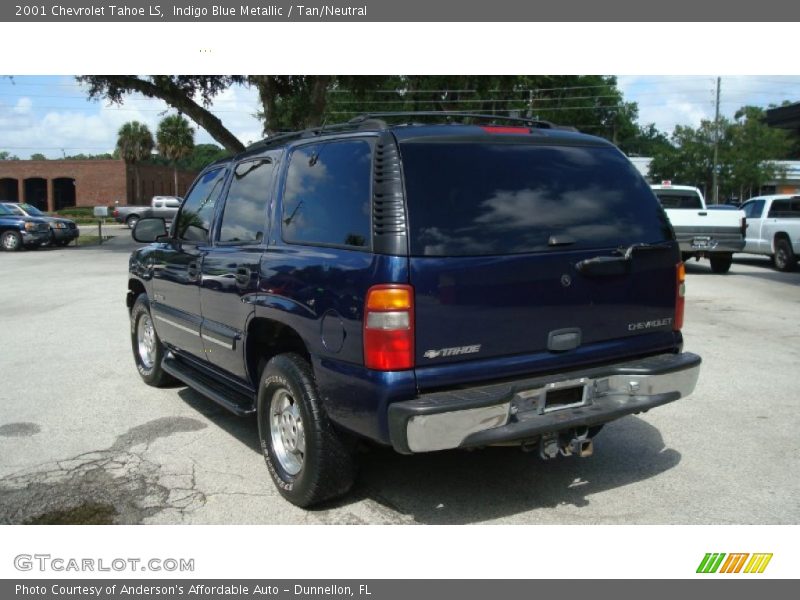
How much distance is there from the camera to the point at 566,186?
408 cm

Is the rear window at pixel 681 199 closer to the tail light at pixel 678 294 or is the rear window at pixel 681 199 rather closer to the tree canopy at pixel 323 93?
the tree canopy at pixel 323 93

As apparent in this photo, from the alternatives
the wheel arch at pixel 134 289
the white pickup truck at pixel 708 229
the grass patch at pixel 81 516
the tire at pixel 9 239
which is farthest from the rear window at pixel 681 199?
the tire at pixel 9 239

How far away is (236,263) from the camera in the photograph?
472 cm

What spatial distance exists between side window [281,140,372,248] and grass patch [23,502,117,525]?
6.15 ft

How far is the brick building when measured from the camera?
55.0m

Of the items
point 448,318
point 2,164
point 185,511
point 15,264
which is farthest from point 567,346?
point 2,164

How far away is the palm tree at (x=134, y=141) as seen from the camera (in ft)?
212

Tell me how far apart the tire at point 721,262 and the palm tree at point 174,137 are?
55431 mm

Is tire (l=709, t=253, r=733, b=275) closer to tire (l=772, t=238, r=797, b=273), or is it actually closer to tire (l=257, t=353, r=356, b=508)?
tire (l=772, t=238, r=797, b=273)

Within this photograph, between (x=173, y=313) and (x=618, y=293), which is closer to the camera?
(x=618, y=293)

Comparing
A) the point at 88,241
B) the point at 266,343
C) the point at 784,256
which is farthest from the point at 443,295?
the point at 88,241

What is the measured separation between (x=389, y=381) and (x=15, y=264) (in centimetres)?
1964

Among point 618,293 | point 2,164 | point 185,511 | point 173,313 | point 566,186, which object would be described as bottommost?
point 185,511

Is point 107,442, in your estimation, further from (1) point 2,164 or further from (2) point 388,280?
(1) point 2,164
